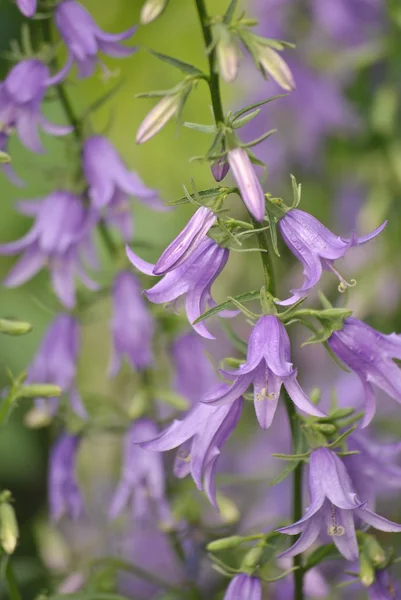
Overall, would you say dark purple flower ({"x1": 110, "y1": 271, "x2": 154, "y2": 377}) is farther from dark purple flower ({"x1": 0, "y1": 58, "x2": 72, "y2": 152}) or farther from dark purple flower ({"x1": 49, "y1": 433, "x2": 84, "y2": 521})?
dark purple flower ({"x1": 0, "y1": 58, "x2": 72, "y2": 152})

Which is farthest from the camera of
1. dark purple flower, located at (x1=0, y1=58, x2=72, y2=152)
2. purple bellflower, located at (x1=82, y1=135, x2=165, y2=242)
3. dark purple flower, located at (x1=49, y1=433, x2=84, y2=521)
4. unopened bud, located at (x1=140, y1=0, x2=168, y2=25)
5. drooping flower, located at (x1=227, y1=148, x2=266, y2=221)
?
dark purple flower, located at (x1=49, y1=433, x2=84, y2=521)

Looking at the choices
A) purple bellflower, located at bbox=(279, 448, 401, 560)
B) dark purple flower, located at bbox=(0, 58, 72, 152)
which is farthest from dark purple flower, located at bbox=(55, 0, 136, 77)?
purple bellflower, located at bbox=(279, 448, 401, 560)

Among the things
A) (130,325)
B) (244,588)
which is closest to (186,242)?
(244,588)

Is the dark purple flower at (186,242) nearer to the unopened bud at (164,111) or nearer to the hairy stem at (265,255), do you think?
the hairy stem at (265,255)

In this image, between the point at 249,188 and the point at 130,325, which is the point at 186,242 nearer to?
the point at 249,188

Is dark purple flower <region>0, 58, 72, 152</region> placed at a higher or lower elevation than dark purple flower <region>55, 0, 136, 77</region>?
lower

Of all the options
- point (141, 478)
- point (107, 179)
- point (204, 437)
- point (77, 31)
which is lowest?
point (141, 478)

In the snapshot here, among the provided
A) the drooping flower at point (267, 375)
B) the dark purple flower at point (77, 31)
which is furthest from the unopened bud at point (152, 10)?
the drooping flower at point (267, 375)
